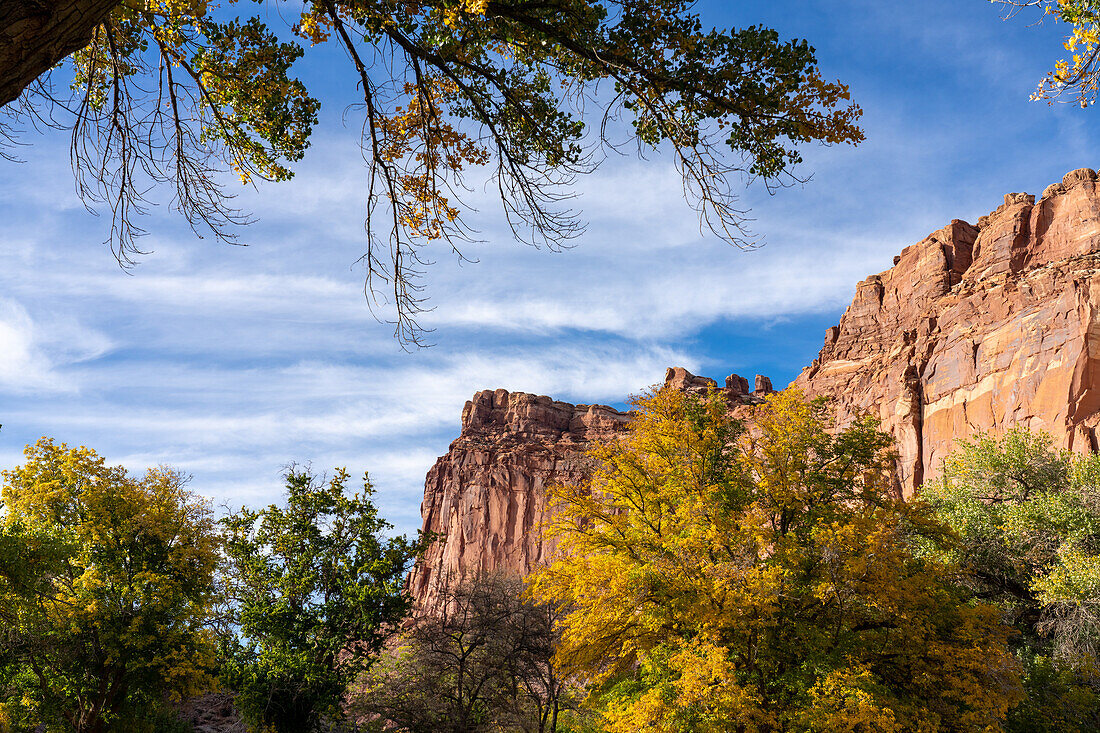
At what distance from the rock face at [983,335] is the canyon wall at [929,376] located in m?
0.13

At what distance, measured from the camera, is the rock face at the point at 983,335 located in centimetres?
5384

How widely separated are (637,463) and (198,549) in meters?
14.6

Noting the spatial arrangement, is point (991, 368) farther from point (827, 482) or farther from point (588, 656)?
point (588, 656)

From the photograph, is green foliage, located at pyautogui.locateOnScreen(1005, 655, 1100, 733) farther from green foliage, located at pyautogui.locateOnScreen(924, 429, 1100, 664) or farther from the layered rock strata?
the layered rock strata

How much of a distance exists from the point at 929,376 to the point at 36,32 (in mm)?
76132

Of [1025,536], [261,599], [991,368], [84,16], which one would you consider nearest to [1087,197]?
[991,368]

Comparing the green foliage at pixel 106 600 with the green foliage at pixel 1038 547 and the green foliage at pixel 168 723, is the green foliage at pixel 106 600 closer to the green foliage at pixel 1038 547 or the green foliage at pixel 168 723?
the green foliage at pixel 168 723

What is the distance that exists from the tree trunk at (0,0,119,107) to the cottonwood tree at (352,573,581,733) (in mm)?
23946

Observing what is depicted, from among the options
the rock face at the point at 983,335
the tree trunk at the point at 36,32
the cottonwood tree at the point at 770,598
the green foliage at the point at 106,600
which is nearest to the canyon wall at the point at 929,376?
the rock face at the point at 983,335

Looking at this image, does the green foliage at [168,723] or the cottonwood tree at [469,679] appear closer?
the cottonwood tree at [469,679]

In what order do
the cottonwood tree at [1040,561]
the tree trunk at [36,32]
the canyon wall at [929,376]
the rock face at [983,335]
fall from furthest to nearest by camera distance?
the canyon wall at [929,376] < the rock face at [983,335] < the cottonwood tree at [1040,561] < the tree trunk at [36,32]

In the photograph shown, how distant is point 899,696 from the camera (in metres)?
15.6

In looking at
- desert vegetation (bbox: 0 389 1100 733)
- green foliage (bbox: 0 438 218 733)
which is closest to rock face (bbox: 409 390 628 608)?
desert vegetation (bbox: 0 389 1100 733)

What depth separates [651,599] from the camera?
1535 centimetres
